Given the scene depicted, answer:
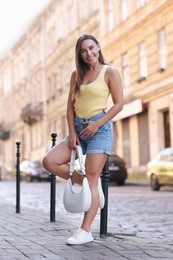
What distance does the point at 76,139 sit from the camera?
6.20m

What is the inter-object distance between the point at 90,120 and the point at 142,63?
1004 inches

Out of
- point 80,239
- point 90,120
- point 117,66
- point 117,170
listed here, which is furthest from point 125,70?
point 80,239

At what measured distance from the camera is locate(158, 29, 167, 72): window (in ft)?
94.4

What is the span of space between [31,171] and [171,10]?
13.8 metres

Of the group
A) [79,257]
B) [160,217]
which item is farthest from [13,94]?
[79,257]

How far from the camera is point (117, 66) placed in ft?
112

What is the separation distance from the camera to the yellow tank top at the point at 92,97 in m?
6.18

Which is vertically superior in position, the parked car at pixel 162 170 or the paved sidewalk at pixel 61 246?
the parked car at pixel 162 170

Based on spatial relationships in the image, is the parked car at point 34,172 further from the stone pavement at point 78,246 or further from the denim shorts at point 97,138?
the denim shorts at point 97,138

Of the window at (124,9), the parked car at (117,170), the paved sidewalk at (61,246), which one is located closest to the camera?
the paved sidewalk at (61,246)

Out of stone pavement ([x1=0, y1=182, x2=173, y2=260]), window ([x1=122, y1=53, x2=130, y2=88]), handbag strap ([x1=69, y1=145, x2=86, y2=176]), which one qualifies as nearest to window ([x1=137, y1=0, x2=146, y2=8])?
window ([x1=122, y1=53, x2=130, y2=88])

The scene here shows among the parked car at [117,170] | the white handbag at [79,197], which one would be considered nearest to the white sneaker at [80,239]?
the white handbag at [79,197]

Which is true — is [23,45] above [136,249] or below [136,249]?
above

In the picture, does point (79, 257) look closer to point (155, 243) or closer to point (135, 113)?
point (155, 243)
